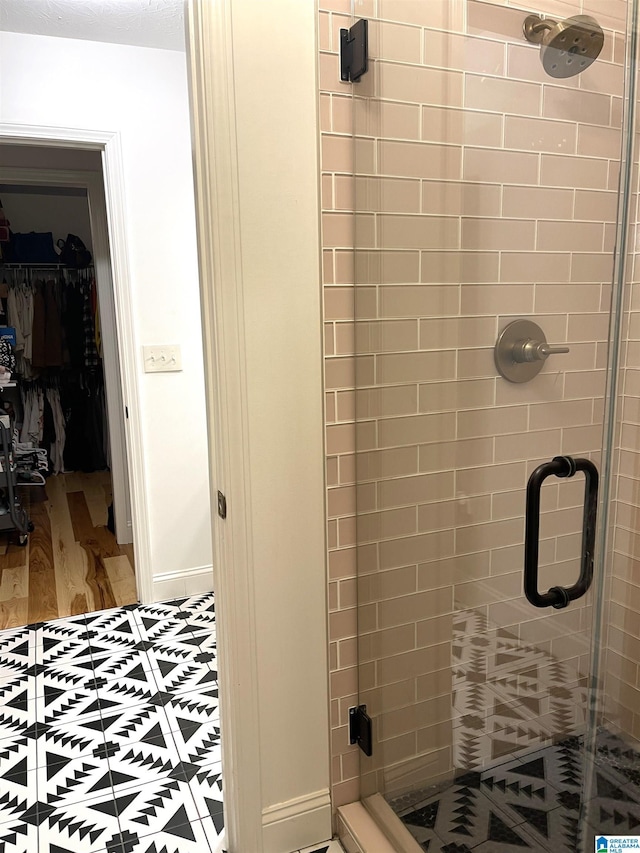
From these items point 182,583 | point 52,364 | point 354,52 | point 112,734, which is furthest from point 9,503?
point 354,52

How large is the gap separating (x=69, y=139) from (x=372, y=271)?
5.99 ft

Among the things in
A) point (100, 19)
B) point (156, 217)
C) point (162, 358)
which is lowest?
point (162, 358)

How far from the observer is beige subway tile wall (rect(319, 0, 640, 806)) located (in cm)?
120

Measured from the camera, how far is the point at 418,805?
152 centimetres

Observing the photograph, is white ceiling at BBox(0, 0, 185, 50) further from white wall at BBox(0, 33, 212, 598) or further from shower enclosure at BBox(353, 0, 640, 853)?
shower enclosure at BBox(353, 0, 640, 853)

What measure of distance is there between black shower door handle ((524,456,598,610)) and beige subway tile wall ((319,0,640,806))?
30mm

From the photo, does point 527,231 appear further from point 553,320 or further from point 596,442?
point 596,442

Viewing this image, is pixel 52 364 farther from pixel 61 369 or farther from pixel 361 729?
pixel 361 729

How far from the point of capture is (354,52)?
55.1 inches


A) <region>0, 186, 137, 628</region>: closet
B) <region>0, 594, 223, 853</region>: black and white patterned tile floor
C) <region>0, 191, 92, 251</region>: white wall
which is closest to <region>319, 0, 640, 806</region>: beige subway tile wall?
<region>0, 594, 223, 853</region>: black and white patterned tile floor

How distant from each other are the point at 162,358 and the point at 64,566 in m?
1.41

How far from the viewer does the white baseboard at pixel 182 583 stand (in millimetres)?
3129

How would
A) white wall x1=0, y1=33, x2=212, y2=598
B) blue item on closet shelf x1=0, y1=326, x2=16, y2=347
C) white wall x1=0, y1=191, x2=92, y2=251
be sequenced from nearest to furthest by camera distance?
white wall x1=0, y1=33, x2=212, y2=598 → blue item on closet shelf x1=0, y1=326, x2=16, y2=347 → white wall x1=0, y1=191, x2=92, y2=251

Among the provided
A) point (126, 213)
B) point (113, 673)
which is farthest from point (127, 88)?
point (113, 673)
